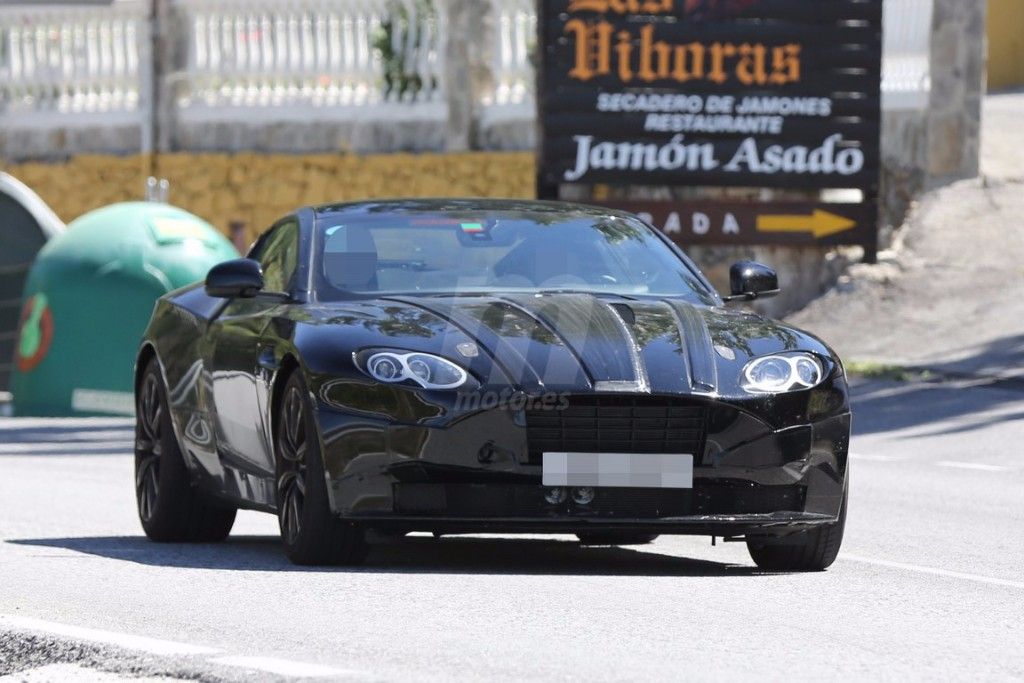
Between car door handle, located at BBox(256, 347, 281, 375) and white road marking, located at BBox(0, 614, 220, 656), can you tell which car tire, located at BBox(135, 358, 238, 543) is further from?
white road marking, located at BBox(0, 614, 220, 656)

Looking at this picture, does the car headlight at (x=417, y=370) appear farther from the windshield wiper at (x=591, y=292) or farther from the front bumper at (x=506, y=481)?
the windshield wiper at (x=591, y=292)

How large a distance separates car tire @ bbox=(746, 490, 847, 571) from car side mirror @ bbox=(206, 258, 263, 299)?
2.15 m

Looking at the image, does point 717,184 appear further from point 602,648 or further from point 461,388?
point 602,648

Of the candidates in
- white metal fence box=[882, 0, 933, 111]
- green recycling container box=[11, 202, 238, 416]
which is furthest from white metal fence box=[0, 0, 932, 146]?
green recycling container box=[11, 202, 238, 416]

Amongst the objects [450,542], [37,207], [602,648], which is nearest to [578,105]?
[37,207]

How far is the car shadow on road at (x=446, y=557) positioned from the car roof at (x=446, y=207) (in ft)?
4.39

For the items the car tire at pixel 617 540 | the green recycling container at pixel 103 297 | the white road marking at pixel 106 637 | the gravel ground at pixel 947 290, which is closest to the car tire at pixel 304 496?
the white road marking at pixel 106 637

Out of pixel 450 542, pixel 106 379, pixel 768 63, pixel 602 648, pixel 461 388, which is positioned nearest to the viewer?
pixel 602 648

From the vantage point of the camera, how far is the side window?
10.1 m

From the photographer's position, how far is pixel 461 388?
8.59m

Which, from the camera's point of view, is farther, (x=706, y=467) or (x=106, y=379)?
(x=106, y=379)

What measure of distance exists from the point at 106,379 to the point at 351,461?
12.9 metres

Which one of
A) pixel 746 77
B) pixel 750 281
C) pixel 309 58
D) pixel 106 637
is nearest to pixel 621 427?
pixel 750 281

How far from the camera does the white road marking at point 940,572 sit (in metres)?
9.12
